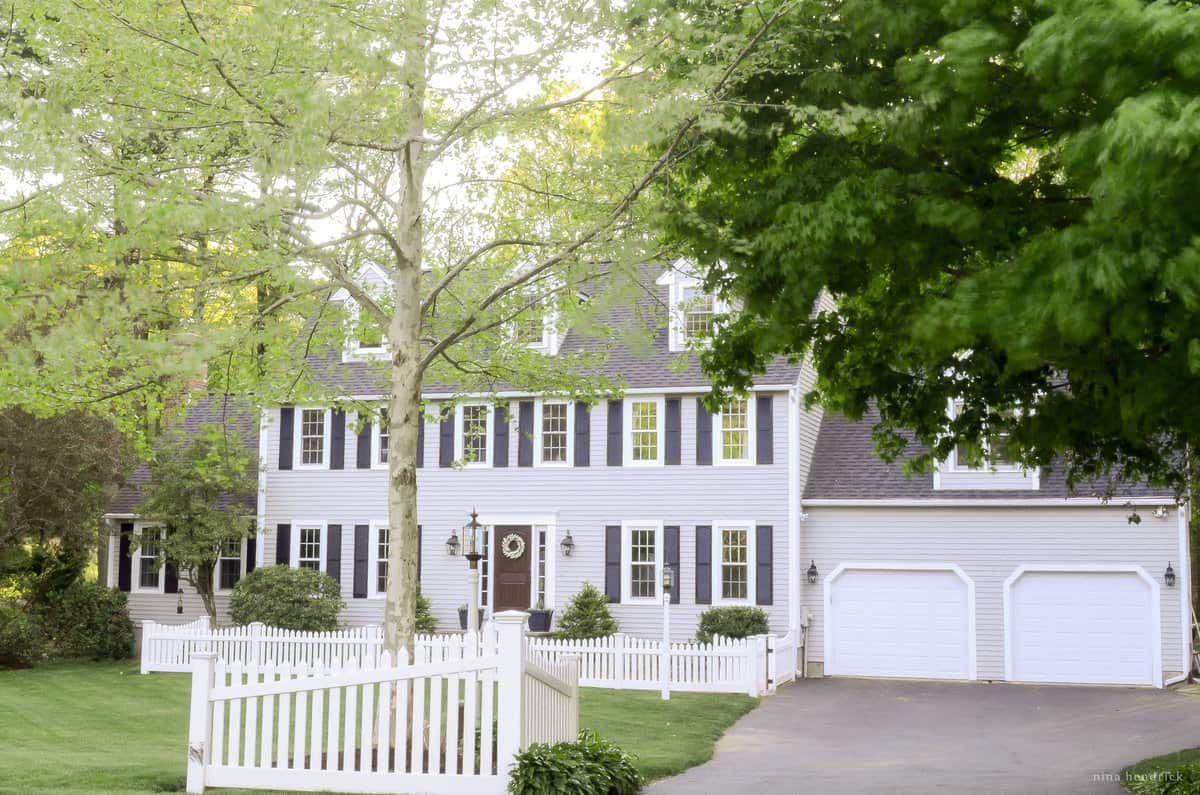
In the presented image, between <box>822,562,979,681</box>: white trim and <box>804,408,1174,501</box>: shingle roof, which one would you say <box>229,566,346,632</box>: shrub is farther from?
<box>804,408,1174,501</box>: shingle roof

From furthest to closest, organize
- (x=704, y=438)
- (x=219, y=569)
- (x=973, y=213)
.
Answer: (x=219, y=569) → (x=704, y=438) → (x=973, y=213)

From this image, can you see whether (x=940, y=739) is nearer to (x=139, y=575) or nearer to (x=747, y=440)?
(x=747, y=440)

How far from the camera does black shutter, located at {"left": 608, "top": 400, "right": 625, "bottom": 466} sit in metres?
25.0

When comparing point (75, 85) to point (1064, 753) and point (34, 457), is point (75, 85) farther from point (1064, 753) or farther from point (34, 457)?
point (34, 457)

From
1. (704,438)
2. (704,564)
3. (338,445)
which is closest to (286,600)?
(338,445)

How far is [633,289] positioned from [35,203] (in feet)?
14.7

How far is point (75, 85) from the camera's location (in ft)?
32.7

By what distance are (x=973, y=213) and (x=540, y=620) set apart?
58.9ft

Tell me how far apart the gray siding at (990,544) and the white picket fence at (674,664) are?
11.7 feet

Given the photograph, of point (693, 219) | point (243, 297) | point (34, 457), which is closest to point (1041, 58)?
point (693, 219)

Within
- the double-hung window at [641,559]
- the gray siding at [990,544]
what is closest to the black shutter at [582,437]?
the double-hung window at [641,559]

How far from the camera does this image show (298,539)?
26859 millimetres

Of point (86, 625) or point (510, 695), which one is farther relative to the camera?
point (86, 625)

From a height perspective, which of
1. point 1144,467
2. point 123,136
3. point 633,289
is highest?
point 123,136
